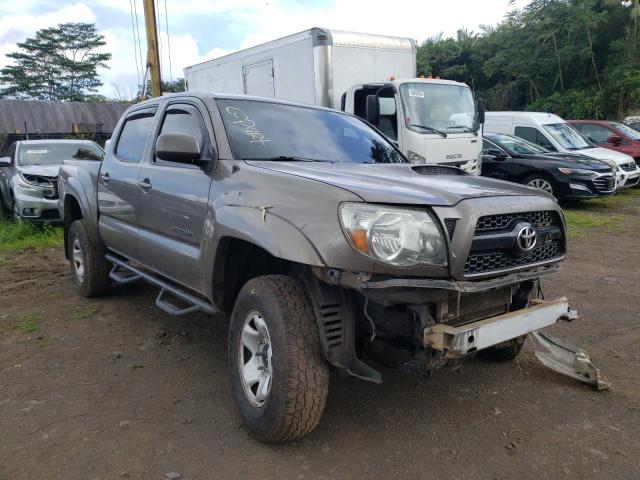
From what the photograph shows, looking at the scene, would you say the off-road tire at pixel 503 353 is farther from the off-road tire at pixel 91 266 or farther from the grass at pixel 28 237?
the grass at pixel 28 237

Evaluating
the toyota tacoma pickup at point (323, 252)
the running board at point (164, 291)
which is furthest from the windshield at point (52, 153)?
the toyota tacoma pickup at point (323, 252)

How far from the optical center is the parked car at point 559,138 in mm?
11766

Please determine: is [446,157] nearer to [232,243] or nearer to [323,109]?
[323,109]

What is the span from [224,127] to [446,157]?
626cm

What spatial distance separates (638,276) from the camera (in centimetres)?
586

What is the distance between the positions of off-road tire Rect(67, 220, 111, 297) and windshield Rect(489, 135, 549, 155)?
8774mm

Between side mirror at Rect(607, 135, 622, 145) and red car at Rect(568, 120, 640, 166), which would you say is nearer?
red car at Rect(568, 120, 640, 166)

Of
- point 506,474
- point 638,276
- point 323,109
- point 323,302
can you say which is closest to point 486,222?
point 323,302

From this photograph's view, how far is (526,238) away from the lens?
265 cm

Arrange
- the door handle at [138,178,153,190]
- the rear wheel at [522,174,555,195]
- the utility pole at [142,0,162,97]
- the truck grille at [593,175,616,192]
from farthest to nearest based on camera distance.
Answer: the utility pole at [142,0,162,97] < the rear wheel at [522,174,555,195] < the truck grille at [593,175,616,192] < the door handle at [138,178,153,190]

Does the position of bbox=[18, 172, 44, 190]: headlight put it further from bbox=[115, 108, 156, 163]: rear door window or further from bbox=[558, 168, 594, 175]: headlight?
bbox=[558, 168, 594, 175]: headlight

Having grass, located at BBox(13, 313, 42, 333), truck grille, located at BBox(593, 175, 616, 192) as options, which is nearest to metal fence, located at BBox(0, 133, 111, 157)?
grass, located at BBox(13, 313, 42, 333)

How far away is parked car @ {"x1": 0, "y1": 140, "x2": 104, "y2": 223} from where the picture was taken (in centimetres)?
871

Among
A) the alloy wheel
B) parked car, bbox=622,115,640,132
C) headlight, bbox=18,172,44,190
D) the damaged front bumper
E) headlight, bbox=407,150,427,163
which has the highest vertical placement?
parked car, bbox=622,115,640,132
